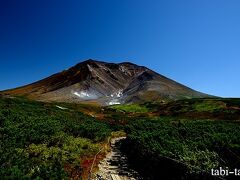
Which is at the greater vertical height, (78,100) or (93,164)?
(78,100)

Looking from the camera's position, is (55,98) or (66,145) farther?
(55,98)

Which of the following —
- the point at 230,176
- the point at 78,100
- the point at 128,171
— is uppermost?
the point at 78,100

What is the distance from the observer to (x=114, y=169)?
22.0 metres

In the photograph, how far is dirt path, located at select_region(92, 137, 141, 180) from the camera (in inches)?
779

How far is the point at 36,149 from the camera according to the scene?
75.7 feet

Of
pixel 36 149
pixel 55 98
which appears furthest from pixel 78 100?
pixel 36 149

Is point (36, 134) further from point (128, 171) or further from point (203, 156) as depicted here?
point (203, 156)

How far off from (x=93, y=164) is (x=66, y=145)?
5.18 metres

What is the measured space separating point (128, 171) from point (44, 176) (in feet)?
29.5

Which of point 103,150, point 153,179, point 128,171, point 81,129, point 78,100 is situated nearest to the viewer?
point 153,179

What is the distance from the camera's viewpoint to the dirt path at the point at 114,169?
1980 centimetres

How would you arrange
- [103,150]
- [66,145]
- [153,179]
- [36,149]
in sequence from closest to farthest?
[153,179] → [36,149] → [66,145] → [103,150]

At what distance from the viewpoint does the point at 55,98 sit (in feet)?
641

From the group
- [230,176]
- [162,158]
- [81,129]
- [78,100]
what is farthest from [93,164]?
[78,100]
